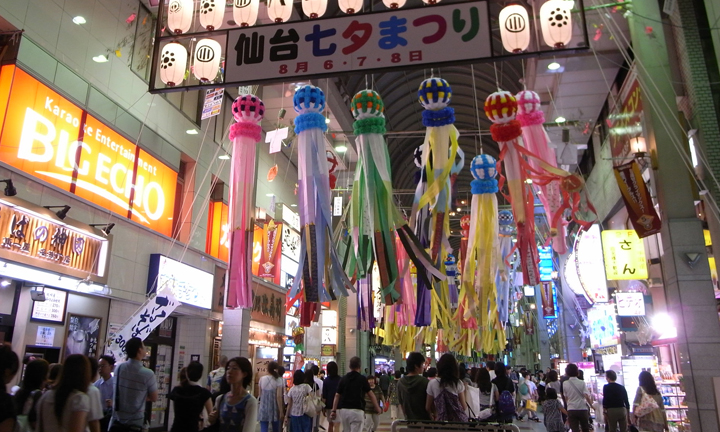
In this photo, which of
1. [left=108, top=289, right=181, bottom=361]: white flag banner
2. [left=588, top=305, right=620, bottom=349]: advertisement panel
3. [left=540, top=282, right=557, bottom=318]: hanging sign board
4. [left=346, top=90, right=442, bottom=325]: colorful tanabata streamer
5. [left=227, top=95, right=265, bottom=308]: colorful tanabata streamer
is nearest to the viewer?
[left=346, top=90, right=442, bottom=325]: colorful tanabata streamer

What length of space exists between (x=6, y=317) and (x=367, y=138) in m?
5.49

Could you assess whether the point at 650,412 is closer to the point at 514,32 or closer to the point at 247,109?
the point at 514,32

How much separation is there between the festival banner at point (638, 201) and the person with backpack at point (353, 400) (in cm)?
418

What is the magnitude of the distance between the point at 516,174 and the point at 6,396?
4.52 meters

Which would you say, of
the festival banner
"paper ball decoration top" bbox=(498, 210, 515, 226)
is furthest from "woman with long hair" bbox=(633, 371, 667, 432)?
"paper ball decoration top" bbox=(498, 210, 515, 226)

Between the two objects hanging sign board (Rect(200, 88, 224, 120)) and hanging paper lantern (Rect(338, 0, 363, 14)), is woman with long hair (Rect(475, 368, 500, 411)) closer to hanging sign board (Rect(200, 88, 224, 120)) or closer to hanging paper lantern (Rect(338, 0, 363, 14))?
hanging paper lantern (Rect(338, 0, 363, 14))

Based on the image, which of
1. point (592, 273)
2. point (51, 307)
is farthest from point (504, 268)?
point (592, 273)

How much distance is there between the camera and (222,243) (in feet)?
41.3

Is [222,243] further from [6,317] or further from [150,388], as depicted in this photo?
[150,388]

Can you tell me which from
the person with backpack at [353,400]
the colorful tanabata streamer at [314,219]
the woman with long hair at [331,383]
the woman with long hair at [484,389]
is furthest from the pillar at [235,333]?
the colorful tanabata streamer at [314,219]

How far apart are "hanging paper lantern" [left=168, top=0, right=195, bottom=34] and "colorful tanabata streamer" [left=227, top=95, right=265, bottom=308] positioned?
3.56ft

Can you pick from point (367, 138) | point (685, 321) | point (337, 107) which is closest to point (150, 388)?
point (367, 138)

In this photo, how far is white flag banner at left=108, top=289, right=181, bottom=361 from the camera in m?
6.58

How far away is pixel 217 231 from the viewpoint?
12445 millimetres
